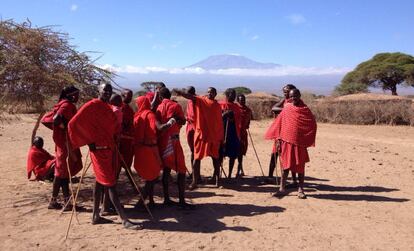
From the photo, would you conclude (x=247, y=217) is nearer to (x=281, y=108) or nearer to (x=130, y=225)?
(x=130, y=225)

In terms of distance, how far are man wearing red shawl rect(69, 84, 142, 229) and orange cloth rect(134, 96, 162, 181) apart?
657mm

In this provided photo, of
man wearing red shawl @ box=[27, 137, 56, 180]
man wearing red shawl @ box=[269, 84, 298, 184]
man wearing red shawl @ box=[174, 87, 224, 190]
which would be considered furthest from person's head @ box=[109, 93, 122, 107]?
man wearing red shawl @ box=[269, 84, 298, 184]

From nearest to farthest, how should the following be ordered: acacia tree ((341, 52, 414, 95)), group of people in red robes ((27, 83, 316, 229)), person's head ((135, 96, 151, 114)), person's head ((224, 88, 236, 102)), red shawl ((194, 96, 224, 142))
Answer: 1. group of people in red robes ((27, 83, 316, 229))
2. person's head ((135, 96, 151, 114))
3. red shawl ((194, 96, 224, 142))
4. person's head ((224, 88, 236, 102))
5. acacia tree ((341, 52, 414, 95))

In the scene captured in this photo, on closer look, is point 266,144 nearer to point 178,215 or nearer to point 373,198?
point 373,198

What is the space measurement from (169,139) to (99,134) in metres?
1.35

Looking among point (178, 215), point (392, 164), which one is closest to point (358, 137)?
point (392, 164)

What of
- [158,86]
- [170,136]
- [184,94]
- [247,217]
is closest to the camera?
[247,217]

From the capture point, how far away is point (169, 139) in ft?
22.7

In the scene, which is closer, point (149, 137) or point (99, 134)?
point (99, 134)

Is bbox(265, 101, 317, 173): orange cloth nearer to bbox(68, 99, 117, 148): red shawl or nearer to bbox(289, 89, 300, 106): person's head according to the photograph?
bbox(289, 89, 300, 106): person's head

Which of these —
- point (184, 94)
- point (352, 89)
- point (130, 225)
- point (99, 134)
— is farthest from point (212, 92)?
point (352, 89)

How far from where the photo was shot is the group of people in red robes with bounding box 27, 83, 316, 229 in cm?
589

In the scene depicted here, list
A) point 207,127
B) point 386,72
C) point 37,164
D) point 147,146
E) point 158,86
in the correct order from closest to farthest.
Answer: point 147,146 → point 158,86 → point 207,127 → point 37,164 → point 386,72

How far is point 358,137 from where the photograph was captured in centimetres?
1698
